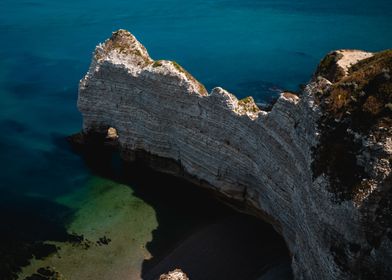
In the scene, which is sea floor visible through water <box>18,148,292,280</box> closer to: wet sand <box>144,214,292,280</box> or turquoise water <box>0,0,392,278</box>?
wet sand <box>144,214,292,280</box>

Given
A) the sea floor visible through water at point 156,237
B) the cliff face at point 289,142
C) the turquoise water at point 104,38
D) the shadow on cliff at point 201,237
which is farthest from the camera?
the turquoise water at point 104,38

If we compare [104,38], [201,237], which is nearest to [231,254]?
[201,237]

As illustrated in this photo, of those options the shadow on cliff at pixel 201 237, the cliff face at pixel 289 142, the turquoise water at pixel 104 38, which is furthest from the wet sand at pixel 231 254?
the turquoise water at pixel 104 38

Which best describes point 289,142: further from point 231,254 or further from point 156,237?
point 156,237

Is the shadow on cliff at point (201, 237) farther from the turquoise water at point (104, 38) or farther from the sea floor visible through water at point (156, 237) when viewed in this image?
the turquoise water at point (104, 38)

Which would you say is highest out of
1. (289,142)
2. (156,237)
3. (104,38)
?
(289,142)

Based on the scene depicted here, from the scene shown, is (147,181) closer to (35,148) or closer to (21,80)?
(35,148)
